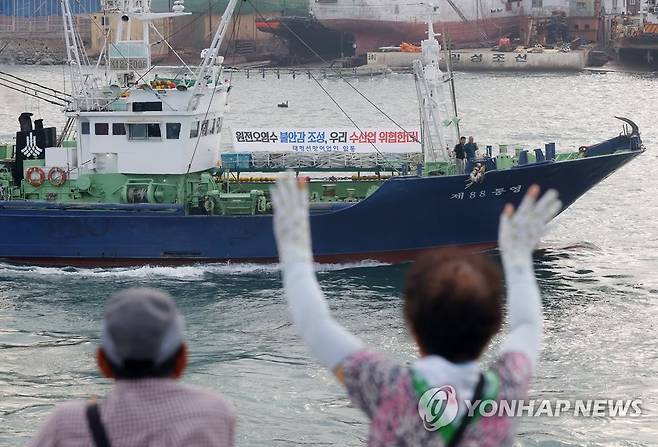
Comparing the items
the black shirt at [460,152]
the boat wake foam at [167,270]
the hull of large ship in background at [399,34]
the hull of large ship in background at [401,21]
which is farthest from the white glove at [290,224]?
the hull of large ship in background at [399,34]

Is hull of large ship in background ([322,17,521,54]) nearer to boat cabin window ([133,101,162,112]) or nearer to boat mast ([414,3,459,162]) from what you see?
boat mast ([414,3,459,162])

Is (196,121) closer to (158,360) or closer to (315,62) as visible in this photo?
(158,360)

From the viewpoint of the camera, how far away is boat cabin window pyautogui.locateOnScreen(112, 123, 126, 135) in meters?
25.6

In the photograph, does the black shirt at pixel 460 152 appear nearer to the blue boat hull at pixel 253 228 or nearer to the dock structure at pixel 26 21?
the blue boat hull at pixel 253 228

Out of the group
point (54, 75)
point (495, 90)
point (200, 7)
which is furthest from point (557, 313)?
point (200, 7)

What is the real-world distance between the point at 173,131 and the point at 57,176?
2531 millimetres

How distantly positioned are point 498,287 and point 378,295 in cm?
1865

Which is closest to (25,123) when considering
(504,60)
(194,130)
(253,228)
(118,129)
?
(118,129)

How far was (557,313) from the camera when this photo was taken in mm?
21328

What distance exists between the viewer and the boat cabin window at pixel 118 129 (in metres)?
25.6

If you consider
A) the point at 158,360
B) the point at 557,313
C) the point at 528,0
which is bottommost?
the point at 557,313

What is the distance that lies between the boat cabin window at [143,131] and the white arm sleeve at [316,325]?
21.9 m

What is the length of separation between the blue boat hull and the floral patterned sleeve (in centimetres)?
2070

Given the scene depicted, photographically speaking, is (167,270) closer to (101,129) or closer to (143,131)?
(143,131)
